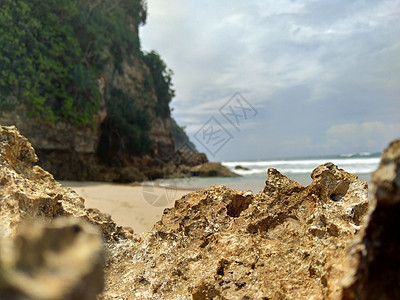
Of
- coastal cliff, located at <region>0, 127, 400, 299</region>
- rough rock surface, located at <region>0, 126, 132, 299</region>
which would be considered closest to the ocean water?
coastal cliff, located at <region>0, 127, 400, 299</region>

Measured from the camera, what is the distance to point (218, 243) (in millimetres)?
1853

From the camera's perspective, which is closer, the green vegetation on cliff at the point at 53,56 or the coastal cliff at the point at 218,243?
the coastal cliff at the point at 218,243

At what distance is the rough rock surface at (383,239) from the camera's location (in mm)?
779

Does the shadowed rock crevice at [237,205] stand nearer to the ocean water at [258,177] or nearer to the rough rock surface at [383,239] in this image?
the rough rock surface at [383,239]

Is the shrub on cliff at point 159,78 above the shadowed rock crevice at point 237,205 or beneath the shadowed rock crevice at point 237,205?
above

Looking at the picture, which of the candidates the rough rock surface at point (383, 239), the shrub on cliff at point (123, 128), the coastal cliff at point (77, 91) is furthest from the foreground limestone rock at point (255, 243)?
the shrub on cliff at point (123, 128)

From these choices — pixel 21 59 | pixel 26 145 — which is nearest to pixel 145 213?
pixel 26 145

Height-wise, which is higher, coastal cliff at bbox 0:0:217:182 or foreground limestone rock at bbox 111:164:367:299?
coastal cliff at bbox 0:0:217:182

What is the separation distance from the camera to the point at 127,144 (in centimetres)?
1811

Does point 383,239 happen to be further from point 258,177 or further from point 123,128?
point 258,177

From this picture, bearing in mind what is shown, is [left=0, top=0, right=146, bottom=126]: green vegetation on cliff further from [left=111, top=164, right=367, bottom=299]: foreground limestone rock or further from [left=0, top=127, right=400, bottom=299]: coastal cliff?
[left=111, top=164, right=367, bottom=299]: foreground limestone rock

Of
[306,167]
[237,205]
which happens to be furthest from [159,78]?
[237,205]

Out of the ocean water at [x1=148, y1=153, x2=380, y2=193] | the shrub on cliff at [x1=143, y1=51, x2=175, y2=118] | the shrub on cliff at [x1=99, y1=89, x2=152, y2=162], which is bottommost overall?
the ocean water at [x1=148, y1=153, x2=380, y2=193]

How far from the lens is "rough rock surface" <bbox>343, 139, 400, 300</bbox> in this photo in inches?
30.7
